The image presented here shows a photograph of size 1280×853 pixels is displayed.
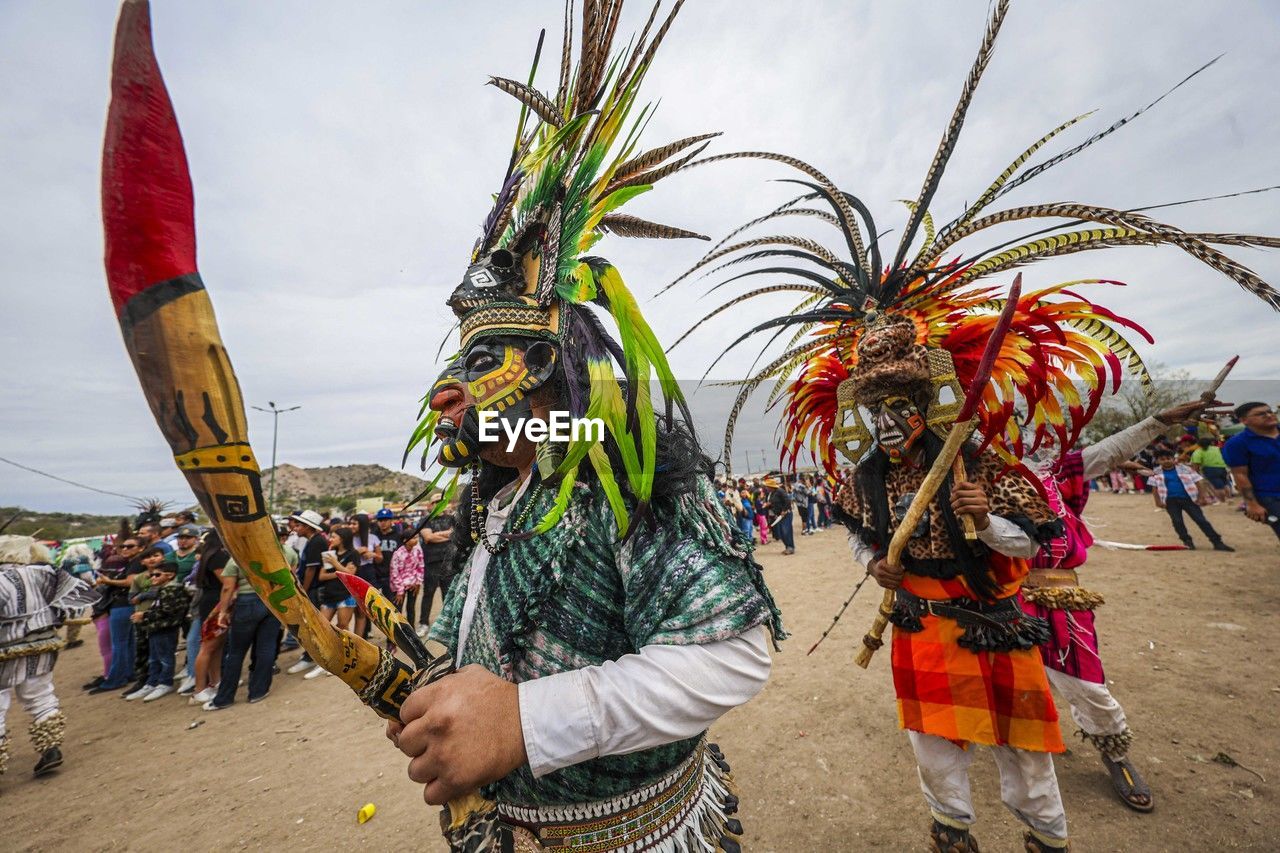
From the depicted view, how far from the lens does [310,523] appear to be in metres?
5.96

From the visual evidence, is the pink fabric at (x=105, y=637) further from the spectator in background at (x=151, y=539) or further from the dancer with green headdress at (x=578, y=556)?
the dancer with green headdress at (x=578, y=556)

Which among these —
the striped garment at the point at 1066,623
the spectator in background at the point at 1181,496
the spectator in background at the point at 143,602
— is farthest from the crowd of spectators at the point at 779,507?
the spectator in background at the point at 143,602

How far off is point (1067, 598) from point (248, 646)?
25.4 ft

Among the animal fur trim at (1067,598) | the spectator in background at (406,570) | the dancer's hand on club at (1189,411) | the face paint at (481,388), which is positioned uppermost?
the face paint at (481,388)

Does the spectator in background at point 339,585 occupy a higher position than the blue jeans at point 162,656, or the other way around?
the spectator in background at point 339,585

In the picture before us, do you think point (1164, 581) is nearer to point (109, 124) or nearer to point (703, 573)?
point (703, 573)

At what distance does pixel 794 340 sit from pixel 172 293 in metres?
3.08

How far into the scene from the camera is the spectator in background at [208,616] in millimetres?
5754

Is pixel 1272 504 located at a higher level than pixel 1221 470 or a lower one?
higher

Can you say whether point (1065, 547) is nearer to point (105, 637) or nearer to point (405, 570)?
point (405, 570)

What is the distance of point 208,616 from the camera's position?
5.78 metres

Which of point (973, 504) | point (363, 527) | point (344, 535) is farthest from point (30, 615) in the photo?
point (973, 504)

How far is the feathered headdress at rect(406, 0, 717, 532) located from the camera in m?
1.39

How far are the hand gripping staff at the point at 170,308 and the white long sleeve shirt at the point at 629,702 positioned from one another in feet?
1.68
